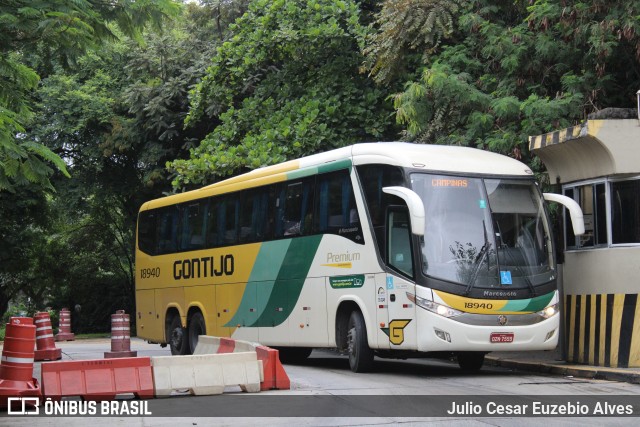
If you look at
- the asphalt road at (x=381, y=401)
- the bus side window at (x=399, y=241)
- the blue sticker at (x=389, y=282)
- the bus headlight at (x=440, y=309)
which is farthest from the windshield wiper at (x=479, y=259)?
the asphalt road at (x=381, y=401)

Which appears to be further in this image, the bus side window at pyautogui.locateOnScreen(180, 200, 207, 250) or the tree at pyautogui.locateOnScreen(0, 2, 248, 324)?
the tree at pyautogui.locateOnScreen(0, 2, 248, 324)

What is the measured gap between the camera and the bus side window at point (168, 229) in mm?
21609

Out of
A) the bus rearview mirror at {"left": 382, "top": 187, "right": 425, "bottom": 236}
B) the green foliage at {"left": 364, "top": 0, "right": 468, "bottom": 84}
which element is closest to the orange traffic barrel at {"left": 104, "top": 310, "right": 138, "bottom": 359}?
the green foliage at {"left": 364, "top": 0, "right": 468, "bottom": 84}

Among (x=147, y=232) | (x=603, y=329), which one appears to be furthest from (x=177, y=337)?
(x=603, y=329)

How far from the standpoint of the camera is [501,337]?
13.9m

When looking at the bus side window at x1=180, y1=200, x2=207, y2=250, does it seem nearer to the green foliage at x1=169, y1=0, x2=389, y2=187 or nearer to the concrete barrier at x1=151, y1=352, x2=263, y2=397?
the green foliage at x1=169, y1=0, x2=389, y2=187

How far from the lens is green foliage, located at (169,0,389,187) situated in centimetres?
2359

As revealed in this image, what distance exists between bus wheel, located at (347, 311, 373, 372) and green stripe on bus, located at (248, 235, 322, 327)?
1.81 m

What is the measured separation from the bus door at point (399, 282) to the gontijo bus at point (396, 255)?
0.02 m

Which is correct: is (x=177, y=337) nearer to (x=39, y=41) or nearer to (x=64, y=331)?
(x=39, y=41)

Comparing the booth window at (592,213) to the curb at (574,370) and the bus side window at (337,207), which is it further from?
the bus side window at (337,207)

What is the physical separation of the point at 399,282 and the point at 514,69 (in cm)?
665

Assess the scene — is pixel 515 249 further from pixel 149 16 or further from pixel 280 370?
pixel 149 16

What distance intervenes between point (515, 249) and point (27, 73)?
769 cm
